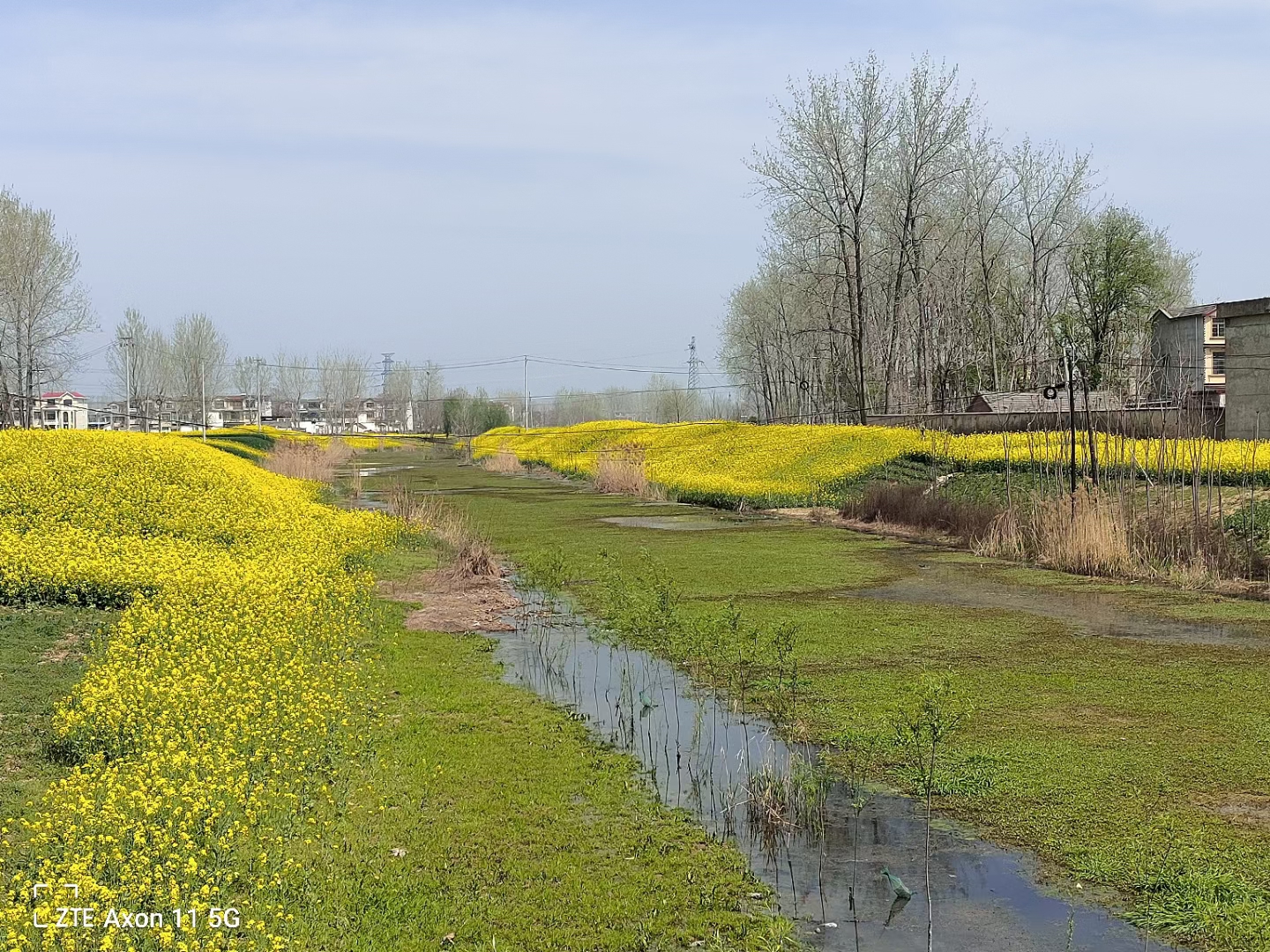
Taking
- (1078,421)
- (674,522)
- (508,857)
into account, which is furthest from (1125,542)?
(1078,421)

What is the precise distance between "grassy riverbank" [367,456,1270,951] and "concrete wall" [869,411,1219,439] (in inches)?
270

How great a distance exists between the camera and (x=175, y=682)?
7.64 m

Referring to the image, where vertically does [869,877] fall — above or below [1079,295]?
below

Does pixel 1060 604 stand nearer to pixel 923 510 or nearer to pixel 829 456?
pixel 923 510

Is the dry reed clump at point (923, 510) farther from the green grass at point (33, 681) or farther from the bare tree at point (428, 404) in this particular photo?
the bare tree at point (428, 404)

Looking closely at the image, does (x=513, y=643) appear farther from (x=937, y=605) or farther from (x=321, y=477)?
(x=321, y=477)

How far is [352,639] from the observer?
10.7 metres

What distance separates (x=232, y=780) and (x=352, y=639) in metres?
4.77

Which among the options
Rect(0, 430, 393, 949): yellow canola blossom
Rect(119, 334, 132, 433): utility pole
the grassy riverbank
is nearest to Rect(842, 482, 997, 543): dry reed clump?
the grassy riverbank

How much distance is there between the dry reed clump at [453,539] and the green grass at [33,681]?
572 cm

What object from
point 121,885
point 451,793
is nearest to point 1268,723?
point 451,793

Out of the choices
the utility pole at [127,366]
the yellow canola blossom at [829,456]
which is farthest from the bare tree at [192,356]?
the yellow canola blossom at [829,456]

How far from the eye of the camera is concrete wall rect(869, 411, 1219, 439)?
22.4 metres

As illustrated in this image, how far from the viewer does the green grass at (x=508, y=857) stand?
16.3 feet
